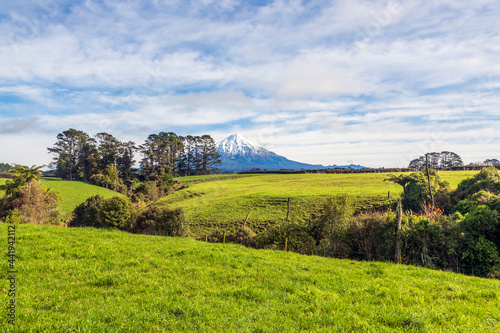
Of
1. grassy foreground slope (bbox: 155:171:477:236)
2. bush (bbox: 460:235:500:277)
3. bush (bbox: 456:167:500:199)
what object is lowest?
grassy foreground slope (bbox: 155:171:477:236)

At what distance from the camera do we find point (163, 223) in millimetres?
33938

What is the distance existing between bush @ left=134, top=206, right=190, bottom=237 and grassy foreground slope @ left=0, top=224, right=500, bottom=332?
21417 mm

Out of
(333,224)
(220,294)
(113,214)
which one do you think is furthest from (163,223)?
(220,294)

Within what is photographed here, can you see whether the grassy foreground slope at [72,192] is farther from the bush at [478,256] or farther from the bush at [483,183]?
the bush at [483,183]

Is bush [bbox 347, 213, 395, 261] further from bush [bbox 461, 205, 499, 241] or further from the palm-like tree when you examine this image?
the palm-like tree

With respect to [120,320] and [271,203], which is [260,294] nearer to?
[120,320]

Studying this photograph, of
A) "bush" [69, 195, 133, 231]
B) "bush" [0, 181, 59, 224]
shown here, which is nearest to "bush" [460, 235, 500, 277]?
"bush" [69, 195, 133, 231]

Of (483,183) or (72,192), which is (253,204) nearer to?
(483,183)

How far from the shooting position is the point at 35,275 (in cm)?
848

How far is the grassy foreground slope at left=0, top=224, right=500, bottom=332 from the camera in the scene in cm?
635

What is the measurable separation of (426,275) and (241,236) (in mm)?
23022

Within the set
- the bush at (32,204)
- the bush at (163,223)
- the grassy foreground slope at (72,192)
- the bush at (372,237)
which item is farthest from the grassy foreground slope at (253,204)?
the bush at (372,237)

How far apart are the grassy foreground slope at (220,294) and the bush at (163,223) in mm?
21417

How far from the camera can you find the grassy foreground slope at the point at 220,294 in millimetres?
6352
